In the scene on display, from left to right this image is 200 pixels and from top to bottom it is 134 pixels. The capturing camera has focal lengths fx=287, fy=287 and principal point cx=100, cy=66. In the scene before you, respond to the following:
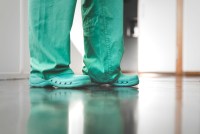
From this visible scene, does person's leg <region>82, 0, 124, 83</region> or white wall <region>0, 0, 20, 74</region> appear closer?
person's leg <region>82, 0, 124, 83</region>

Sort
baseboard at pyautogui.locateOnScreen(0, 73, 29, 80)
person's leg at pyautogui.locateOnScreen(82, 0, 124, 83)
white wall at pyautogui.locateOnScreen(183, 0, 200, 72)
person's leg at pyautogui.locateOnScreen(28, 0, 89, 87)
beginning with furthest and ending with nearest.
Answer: white wall at pyautogui.locateOnScreen(183, 0, 200, 72)
baseboard at pyautogui.locateOnScreen(0, 73, 29, 80)
person's leg at pyautogui.locateOnScreen(82, 0, 124, 83)
person's leg at pyautogui.locateOnScreen(28, 0, 89, 87)

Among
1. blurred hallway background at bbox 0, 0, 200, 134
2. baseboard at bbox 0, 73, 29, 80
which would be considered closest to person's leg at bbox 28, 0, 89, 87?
blurred hallway background at bbox 0, 0, 200, 134

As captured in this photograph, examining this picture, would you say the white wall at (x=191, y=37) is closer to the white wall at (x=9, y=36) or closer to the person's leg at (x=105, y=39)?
the white wall at (x=9, y=36)

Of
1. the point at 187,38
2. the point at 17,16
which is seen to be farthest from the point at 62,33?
the point at 187,38

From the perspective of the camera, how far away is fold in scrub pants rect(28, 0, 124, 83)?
3.84 feet

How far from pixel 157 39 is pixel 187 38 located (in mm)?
453

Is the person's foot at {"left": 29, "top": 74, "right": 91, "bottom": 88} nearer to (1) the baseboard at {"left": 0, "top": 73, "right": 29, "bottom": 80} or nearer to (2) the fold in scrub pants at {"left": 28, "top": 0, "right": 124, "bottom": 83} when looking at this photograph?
(2) the fold in scrub pants at {"left": 28, "top": 0, "right": 124, "bottom": 83}

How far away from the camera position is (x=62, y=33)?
3.82ft

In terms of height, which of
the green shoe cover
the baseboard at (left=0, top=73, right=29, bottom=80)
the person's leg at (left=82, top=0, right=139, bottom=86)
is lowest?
the baseboard at (left=0, top=73, right=29, bottom=80)

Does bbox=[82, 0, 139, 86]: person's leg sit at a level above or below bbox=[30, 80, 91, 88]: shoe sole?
above

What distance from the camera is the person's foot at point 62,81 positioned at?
117 centimetres

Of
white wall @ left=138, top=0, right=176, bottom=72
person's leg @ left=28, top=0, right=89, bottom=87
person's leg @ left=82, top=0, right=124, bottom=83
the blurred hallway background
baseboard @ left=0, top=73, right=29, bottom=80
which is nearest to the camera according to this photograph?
the blurred hallway background

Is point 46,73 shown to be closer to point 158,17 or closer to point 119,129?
point 119,129

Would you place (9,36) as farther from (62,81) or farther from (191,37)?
(191,37)
